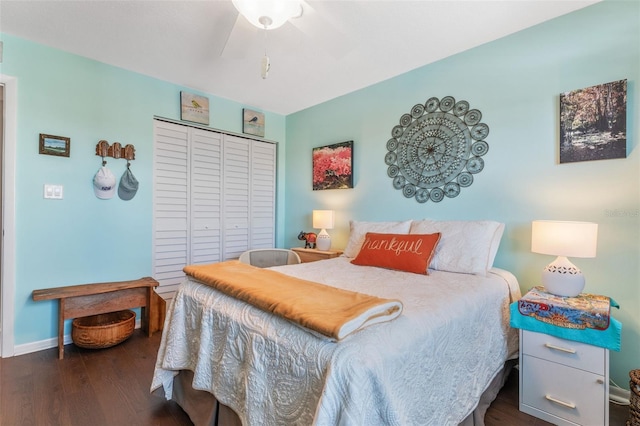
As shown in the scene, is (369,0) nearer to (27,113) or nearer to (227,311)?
(227,311)

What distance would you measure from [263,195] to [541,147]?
9.84 feet

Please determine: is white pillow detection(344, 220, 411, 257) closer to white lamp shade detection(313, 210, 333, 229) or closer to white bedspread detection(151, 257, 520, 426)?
white lamp shade detection(313, 210, 333, 229)

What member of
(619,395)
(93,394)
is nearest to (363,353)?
(93,394)

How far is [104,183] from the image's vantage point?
103 inches

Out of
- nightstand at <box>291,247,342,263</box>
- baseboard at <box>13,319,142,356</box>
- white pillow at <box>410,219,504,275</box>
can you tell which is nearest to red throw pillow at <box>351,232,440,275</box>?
white pillow at <box>410,219,504,275</box>

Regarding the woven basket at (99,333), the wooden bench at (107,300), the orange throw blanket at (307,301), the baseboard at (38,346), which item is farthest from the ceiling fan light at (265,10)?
the baseboard at (38,346)

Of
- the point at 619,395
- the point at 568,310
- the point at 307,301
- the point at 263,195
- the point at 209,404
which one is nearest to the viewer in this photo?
the point at 307,301

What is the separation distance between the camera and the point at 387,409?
89 cm

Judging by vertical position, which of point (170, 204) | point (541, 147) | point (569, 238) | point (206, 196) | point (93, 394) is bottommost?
point (93, 394)

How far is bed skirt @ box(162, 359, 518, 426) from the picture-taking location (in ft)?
4.39

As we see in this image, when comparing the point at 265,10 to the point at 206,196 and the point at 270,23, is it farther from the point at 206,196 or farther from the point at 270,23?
the point at 206,196

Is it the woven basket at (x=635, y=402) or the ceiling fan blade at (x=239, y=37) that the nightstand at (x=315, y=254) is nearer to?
the ceiling fan blade at (x=239, y=37)

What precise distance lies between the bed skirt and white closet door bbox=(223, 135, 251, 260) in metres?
2.04

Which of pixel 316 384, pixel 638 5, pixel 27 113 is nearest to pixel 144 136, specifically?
pixel 27 113
